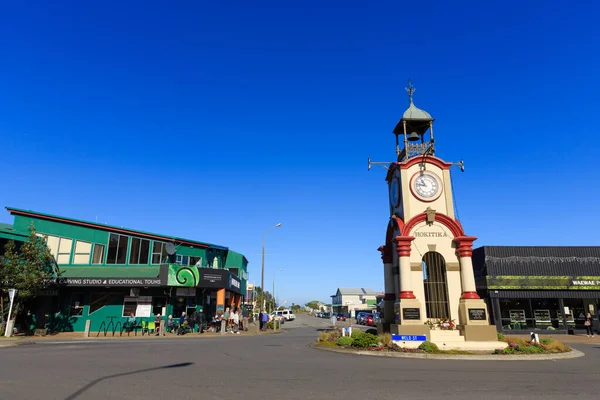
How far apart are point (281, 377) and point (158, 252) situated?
2457 cm

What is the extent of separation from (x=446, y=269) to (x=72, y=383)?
623 inches

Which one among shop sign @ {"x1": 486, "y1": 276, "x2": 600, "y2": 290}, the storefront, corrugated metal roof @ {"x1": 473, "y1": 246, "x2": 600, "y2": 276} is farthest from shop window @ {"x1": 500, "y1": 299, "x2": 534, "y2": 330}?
corrugated metal roof @ {"x1": 473, "y1": 246, "x2": 600, "y2": 276}

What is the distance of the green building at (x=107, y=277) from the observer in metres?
28.2

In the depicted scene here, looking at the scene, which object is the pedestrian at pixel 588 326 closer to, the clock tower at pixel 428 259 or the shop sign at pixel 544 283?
the shop sign at pixel 544 283

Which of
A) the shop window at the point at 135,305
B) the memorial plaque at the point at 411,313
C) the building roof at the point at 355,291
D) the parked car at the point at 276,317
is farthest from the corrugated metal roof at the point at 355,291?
the memorial plaque at the point at 411,313

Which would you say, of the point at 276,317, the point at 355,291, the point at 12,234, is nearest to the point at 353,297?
the point at 355,291

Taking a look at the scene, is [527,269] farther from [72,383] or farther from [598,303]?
[72,383]

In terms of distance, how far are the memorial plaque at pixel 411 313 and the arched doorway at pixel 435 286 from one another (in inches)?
81.5

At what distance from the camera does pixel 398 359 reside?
14.1m

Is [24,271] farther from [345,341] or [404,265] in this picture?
[404,265]

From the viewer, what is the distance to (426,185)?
809 inches

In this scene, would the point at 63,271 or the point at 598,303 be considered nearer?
the point at 63,271

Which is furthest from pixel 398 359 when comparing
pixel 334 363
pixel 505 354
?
pixel 505 354

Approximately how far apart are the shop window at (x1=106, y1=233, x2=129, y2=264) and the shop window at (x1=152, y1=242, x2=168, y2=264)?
6.78 ft
